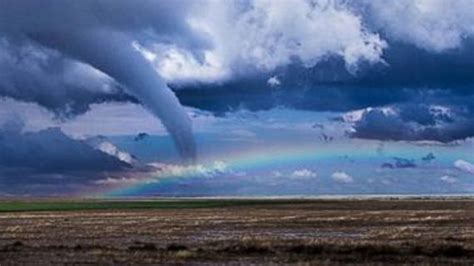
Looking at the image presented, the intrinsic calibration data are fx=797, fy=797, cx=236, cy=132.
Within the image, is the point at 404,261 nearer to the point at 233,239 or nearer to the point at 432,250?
the point at 432,250

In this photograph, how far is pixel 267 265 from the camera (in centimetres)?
3628

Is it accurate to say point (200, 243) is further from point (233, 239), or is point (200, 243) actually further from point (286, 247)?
point (286, 247)

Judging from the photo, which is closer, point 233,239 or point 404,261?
point 404,261

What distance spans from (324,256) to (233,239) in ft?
53.1

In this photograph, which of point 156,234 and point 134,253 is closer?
point 134,253

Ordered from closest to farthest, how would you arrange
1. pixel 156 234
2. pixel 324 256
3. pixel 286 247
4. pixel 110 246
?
pixel 324 256
pixel 286 247
pixel 110 246
pixel 156 234

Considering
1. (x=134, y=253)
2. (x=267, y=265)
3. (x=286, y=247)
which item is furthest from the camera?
(x=286, y=247)

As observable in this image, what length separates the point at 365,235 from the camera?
192 feet

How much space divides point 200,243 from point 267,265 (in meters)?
16.4

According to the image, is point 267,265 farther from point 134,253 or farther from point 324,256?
point 134,253

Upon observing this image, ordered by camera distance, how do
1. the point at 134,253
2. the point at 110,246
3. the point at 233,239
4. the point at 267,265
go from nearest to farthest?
1. the point at 267,265
2. the point at 134,253
3. the point at 110,246
4. the point at 233,239

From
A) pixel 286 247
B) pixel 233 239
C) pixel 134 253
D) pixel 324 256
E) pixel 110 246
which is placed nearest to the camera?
pixel 324 256

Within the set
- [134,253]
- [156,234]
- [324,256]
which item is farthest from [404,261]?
[156,234]

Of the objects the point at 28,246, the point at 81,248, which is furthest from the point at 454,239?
the point at 28,246
